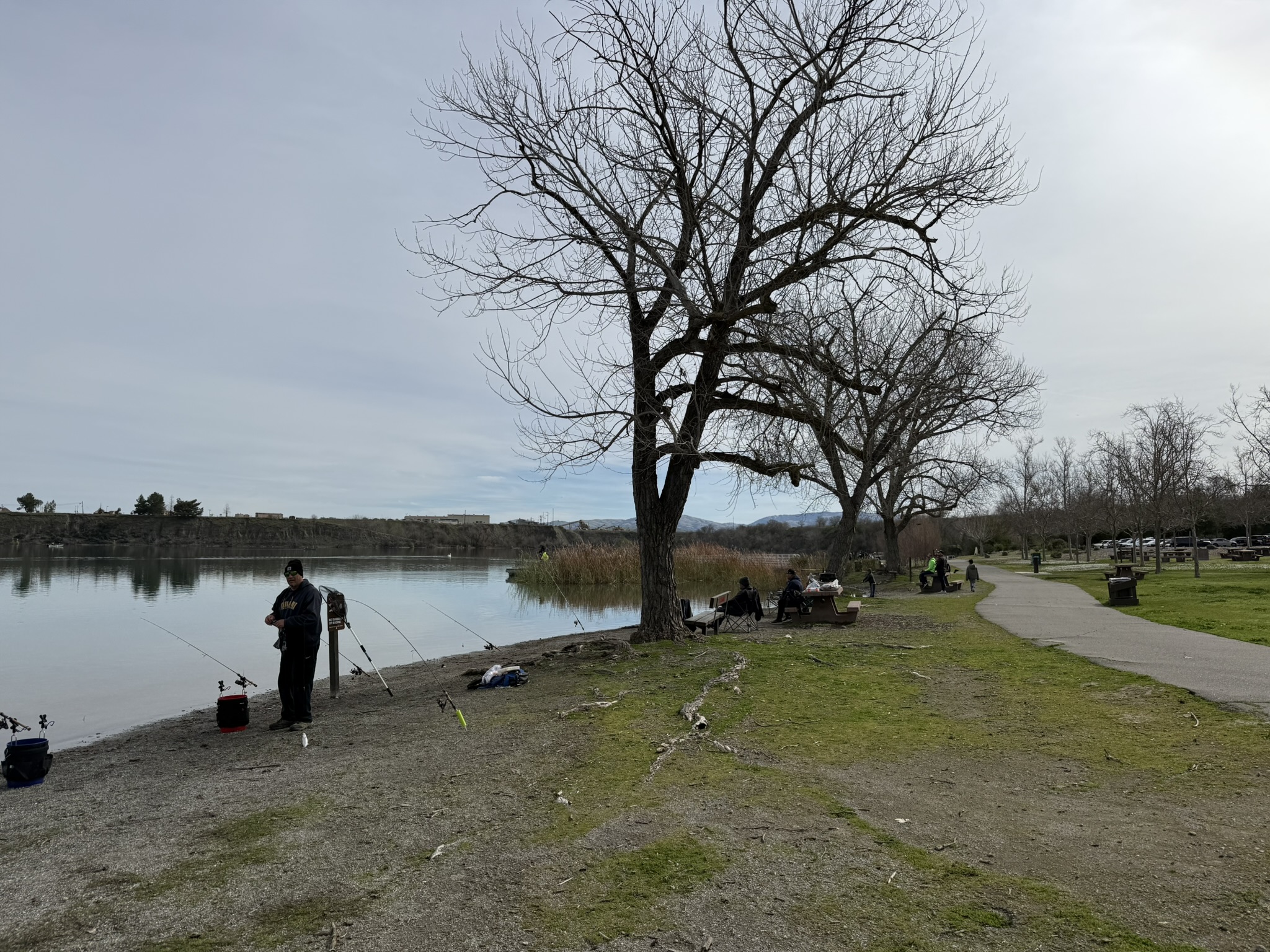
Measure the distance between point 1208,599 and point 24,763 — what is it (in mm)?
22518

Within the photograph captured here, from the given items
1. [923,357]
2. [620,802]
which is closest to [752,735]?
[620,802]

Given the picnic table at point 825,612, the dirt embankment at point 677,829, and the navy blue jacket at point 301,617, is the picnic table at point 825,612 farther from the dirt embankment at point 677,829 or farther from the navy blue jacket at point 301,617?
the navy blue jacket at point 301,617

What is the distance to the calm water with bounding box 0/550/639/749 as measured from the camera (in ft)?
37.7

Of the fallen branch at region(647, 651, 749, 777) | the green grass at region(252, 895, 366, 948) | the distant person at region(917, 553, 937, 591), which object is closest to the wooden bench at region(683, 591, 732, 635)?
the fallen branch at region(647, 651, 749, 777)

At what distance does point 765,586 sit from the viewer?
32.9m

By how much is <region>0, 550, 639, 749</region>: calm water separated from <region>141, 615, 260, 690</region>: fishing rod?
132 mm

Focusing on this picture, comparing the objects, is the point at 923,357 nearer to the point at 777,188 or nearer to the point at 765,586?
the point at 777,188

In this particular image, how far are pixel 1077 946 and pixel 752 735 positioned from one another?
3903 mm

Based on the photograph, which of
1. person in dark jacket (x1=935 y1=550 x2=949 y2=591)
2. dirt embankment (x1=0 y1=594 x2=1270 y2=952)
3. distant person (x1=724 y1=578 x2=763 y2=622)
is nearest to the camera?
→ dirt embankment (x1=0 y1=594 x2=1270 y2=952)

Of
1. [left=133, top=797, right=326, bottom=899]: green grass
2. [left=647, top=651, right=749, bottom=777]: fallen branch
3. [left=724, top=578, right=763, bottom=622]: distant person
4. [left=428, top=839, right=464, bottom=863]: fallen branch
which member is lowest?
[left=133, top=797, right=326, bottom=899]: green grass

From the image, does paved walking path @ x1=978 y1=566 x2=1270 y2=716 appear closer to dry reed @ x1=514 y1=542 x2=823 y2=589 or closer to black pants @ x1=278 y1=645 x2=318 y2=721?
black pants @ x1=278 y1=645 x2=318 y2=721

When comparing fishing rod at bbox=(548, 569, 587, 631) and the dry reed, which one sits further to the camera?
the dry reed

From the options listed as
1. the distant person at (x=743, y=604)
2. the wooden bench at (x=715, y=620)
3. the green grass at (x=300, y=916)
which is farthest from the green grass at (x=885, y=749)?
the distant person at (x=743, y=604)

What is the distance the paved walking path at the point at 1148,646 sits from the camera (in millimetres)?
8398
